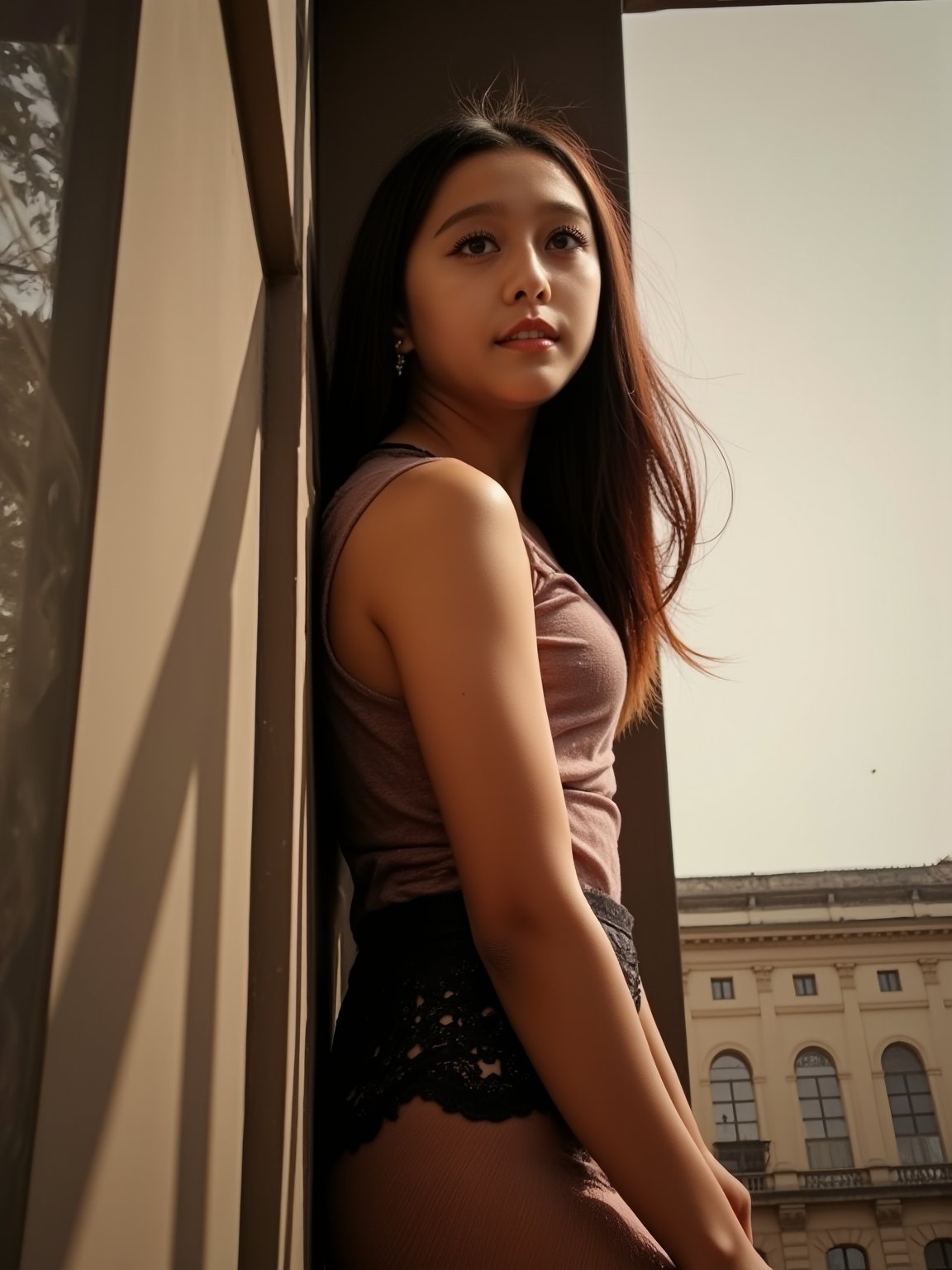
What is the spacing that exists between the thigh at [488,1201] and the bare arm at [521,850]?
3 cm

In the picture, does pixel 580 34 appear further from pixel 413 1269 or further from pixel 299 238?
pixel 413 1269

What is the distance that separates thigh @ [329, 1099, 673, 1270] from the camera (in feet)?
2.37

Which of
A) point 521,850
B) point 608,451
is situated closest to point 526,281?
point 608,451

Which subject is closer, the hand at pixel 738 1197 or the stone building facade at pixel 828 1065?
the hand at pixel 738 1197

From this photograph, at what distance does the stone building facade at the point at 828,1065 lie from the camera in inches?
568

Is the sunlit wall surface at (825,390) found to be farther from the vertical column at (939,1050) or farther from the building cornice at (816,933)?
the vertical column at (939,1050)

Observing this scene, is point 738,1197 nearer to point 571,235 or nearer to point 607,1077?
point 607,1077

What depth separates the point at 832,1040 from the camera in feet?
51.6

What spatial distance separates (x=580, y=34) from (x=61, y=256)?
166 cm

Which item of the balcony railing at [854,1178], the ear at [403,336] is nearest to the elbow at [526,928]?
the ear at [403,336]

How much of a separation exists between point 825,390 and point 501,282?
Answer: 4.65m

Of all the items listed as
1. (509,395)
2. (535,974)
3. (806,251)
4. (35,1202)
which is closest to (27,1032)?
(35,1202)

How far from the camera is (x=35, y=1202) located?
262 mm

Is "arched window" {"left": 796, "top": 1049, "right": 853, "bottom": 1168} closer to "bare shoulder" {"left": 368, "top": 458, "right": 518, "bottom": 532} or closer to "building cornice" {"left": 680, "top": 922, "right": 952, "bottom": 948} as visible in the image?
"building cornice" {"left": 680, "top": 922, "right": 952, "bottom": 948}
